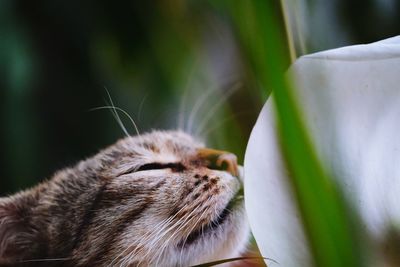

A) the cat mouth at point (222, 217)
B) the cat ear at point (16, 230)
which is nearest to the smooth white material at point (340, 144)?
the cat mouth at point (222, 217)

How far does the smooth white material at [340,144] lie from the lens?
19.1 inches

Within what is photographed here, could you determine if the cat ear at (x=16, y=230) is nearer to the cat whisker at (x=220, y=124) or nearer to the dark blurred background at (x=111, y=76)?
the dark blurred background at (x=111, y=76)

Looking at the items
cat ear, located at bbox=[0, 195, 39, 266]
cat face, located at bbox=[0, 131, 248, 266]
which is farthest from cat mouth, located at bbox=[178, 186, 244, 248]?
cat ear, located at bbox=[0, 195, 39, 266]

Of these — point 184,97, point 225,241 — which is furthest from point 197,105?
point 225,241

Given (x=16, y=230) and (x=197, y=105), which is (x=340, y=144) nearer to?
(x=197, y=105)

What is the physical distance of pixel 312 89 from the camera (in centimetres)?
49

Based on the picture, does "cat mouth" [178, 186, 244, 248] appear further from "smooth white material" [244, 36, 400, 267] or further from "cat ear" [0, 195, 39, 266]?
"cat ear" [0, 195, 39, 266]

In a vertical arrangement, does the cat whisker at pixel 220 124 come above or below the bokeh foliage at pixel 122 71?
below

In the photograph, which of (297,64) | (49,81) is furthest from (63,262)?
(297,64)

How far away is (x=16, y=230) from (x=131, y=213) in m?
0.10

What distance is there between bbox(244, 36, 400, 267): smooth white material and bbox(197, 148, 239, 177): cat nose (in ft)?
0.04

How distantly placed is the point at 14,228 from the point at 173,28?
8.7 inches

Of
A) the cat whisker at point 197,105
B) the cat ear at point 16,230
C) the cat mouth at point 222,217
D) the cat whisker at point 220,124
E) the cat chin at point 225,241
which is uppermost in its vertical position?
the cat whisker at point 197,105

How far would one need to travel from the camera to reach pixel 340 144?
1.62ft
